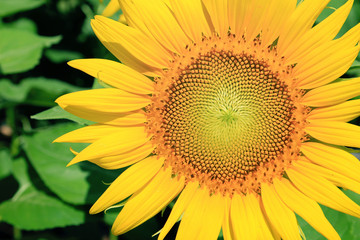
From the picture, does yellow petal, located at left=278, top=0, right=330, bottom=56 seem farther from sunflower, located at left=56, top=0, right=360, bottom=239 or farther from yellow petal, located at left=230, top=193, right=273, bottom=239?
yellow petal, located at left=230, top=193, right=273, bottom=239

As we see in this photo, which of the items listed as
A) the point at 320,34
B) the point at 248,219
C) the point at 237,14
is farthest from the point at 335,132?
the point at 237,14

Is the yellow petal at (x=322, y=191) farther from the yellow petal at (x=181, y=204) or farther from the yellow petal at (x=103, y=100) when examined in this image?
the yellow petal at (x=103, y=100)

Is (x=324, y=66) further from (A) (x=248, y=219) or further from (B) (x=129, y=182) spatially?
(B) (x=129, y=182)

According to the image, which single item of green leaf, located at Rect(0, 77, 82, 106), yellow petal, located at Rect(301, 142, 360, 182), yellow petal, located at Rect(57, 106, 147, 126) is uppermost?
yellow petal, located at Rect(301, 142, 360, 182)

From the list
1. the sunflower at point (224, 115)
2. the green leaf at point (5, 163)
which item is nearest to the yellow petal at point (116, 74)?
the sunflower at point (224, 115)

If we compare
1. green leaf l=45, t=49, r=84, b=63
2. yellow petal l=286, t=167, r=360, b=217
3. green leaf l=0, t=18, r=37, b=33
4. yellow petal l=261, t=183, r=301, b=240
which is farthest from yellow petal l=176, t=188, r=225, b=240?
green leaf l=0, t=18, r=37, b=33
